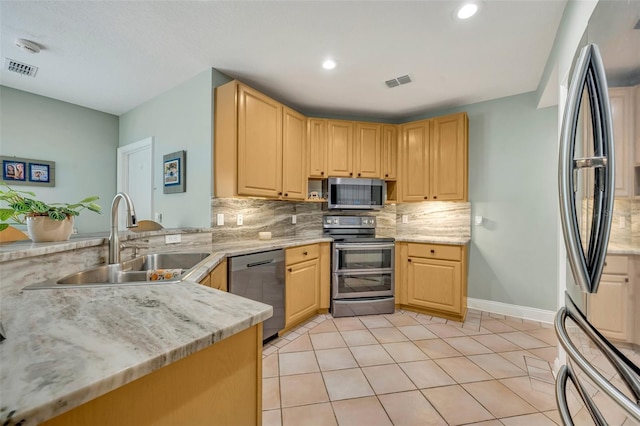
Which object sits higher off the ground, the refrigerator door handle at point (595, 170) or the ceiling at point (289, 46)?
the ceiling at point (289, 46)

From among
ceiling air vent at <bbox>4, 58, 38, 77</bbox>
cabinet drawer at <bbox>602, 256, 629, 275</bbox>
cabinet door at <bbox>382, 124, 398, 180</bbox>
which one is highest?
ceiling air vent at <bbox>4, 58, 38, 77</bbox>

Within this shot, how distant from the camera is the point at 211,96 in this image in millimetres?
2453

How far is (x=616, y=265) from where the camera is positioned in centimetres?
67

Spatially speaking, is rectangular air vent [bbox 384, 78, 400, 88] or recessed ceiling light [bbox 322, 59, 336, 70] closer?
recessed ceiling light [bbox 322, 59, 336, 70]

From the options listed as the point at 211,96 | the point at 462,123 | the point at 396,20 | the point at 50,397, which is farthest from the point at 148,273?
the point at 462,123

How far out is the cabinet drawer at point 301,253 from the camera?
2535 mm

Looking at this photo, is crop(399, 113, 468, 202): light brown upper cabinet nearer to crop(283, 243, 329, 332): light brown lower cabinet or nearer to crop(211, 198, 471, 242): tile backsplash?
crop(211, 198, 471, 242): tile backsplash

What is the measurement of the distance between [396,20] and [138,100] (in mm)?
3014

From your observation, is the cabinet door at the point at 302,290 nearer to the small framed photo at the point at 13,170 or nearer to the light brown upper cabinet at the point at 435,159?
the light brown upper cabinet at the point at 435,159

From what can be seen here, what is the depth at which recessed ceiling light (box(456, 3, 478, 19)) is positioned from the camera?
1.65 meters

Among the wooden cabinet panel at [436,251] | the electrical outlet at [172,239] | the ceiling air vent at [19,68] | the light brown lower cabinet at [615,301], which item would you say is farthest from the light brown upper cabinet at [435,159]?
the ceiling air vent at [19,68]

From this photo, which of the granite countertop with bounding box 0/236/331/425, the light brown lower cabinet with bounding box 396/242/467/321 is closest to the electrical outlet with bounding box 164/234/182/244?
the granite countertop with bounding box 0/236/331/425

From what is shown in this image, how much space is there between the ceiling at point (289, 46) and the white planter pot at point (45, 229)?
4.72ft

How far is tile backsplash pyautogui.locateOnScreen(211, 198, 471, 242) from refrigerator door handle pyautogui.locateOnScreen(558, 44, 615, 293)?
2.45 metres
